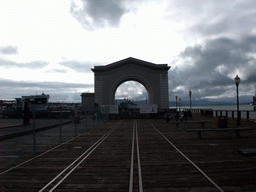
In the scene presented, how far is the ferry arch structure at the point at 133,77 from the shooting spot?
45.9 meters

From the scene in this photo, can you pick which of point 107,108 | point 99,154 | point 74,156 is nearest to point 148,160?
point 99,154

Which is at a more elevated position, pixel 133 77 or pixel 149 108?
pixel 133 77

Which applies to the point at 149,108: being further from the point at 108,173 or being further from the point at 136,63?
the point at 108,173

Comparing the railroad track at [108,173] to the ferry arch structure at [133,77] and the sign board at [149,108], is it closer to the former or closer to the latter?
the sign board at [149,108]

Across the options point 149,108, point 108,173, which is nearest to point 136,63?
point 149,108

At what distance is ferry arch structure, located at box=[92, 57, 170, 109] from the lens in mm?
45875

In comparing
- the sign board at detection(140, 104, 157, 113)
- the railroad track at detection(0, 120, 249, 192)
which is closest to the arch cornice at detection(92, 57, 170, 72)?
the sign board at detection(140, 104, 157, 113)

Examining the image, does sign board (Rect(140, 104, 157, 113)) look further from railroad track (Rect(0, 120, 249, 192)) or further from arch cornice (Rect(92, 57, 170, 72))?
railroad track (Rect(0, 120, 249, 192))

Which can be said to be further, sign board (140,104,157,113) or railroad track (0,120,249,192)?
sign board (140,104,157,113)

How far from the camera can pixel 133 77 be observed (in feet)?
152

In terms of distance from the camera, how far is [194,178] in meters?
7.01

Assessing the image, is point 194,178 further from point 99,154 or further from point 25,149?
point 25,149

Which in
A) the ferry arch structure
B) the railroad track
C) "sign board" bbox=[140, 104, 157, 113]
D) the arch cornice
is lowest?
the railroad track

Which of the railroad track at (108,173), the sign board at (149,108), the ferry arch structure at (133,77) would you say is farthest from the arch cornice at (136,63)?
the railroad track at (108,173)
